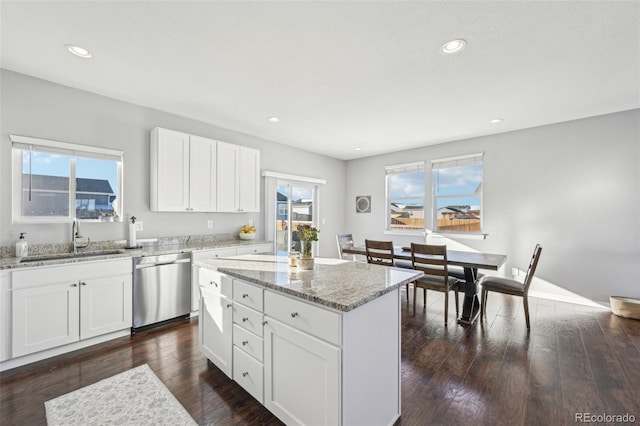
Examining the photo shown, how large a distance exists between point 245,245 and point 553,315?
4.15 m

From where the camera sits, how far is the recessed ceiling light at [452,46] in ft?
6.89

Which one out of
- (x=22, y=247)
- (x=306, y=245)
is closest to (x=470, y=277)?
(x=306, y=245)

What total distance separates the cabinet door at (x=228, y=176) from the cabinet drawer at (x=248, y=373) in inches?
97.0

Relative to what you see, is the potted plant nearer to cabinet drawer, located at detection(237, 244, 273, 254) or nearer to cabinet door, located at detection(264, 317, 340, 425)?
cabinet drawer, located at detection(237, 244, 273, 254)

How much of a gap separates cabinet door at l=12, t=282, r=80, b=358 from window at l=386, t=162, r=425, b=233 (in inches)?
203

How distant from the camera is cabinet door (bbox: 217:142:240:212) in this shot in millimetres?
3949

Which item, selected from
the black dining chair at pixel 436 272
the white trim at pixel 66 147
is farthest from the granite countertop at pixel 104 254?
the black dining chair at pixel 436 272

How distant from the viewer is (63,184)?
2.91m

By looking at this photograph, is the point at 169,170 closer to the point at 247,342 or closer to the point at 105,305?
the point at 105,305

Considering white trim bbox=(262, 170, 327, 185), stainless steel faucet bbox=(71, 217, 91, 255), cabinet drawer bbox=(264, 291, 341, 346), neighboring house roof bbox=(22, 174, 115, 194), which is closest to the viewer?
cabinet drawer bbox=(264, 291, 341, 346)

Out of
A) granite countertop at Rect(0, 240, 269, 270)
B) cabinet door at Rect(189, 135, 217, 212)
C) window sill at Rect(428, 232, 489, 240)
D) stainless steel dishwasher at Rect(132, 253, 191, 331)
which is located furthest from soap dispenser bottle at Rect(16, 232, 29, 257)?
window sill at Rect(428, 232, 489, 240)

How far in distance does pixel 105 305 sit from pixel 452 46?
396 cm

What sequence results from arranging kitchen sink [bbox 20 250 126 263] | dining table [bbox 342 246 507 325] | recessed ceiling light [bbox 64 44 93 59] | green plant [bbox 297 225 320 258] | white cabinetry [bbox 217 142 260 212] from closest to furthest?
green plant [bbox 297 225 320 258]
recessed ceiling light [bbox 64 44 93 59]
kitchen sink [bbox 20 250 126 263]
dining table [bbox 342 246 507 325]
white cabinetry [bbox 217 142 260 212]

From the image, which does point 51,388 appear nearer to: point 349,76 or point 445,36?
point 349,76
